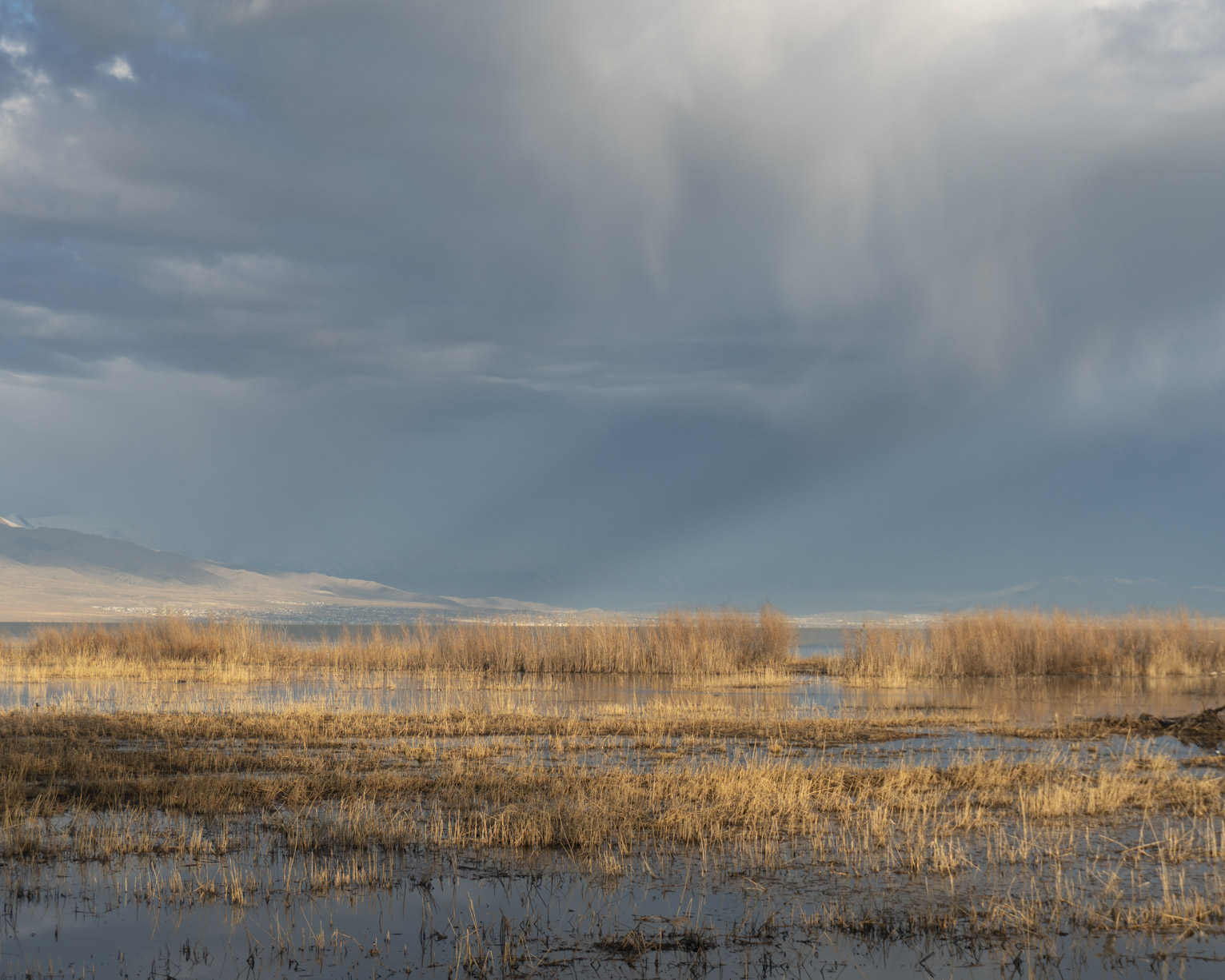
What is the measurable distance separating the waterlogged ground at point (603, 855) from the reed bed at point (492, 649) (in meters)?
20.2

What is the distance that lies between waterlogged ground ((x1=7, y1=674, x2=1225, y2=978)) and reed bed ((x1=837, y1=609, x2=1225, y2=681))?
1846 centimetres

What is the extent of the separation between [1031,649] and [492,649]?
1955cm

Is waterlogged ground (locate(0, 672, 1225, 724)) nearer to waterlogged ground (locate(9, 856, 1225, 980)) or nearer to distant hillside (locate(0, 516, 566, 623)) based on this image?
waterlogged ground (locate(9, 856, 1225, 980))

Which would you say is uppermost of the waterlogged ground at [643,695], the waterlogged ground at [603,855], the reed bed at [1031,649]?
the reed bed at [1031,649]

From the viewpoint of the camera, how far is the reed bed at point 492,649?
124 feet

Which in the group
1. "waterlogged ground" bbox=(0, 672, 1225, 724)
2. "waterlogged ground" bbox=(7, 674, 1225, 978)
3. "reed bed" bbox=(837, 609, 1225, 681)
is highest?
"reed bed" bbox=(837, 609, 1225, 681)

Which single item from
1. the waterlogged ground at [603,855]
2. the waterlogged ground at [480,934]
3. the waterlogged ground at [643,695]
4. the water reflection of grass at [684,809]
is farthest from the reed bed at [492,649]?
the waterlogged ground at [480,934]

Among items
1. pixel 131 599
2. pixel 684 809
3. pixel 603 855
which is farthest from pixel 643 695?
pixel 131 599

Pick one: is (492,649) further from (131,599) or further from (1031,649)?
(131,599)

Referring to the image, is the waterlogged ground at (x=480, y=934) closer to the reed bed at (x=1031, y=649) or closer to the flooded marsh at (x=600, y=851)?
the flooded marsh at (x=600, y=851)

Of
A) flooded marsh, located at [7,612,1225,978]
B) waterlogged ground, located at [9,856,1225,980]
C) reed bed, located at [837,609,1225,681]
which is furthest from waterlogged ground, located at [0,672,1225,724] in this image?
waterlogged ground, located at [9,856,1225,980]

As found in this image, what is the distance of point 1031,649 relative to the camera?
36.8m

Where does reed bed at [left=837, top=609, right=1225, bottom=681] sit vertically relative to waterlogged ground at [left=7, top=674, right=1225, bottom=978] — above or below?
above

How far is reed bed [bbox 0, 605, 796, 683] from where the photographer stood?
37.9m
